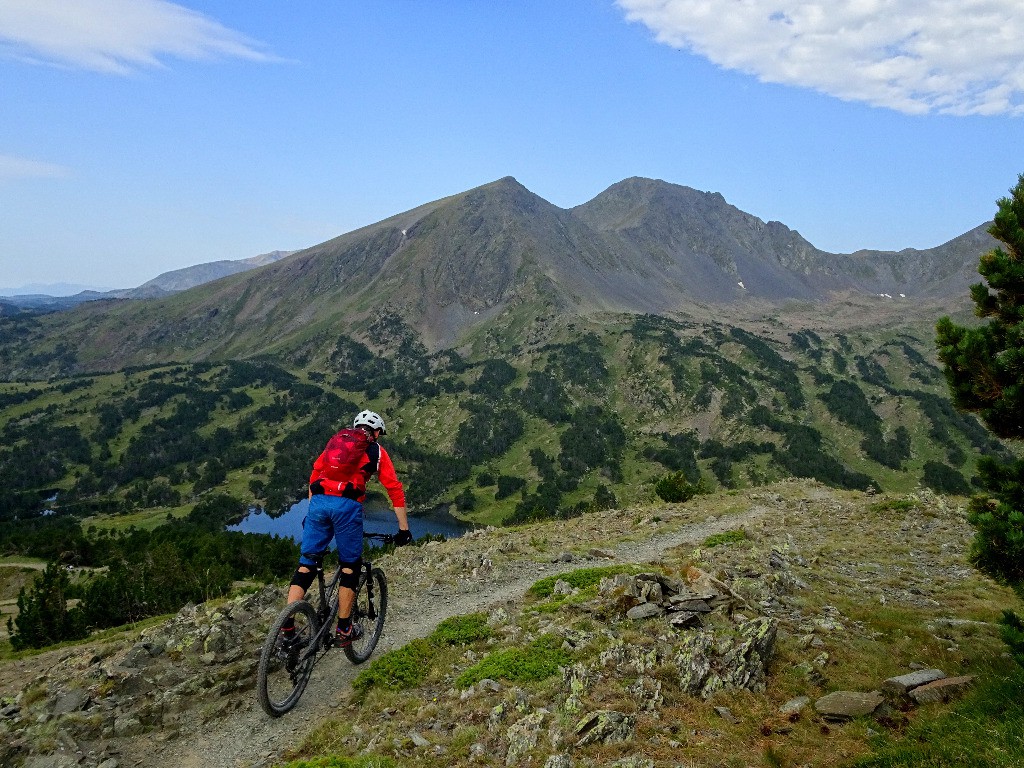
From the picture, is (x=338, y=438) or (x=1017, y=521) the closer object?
(x=1017, y=521)

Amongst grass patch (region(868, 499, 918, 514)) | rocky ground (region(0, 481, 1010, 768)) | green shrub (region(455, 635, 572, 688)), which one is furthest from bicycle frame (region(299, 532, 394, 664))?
grass patch (region(868, 499, 918, 514))

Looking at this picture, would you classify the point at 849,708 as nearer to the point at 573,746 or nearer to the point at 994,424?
the point at 573,746

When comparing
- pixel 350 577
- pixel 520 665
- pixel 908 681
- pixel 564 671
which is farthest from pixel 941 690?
pixel 350 577

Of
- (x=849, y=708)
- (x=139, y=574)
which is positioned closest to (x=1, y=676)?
(x=849, y=708)

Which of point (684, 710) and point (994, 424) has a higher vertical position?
point (994, 424)

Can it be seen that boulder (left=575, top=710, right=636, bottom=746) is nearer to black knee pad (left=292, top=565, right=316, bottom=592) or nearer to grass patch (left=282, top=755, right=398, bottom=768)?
grass patch (left=282, top=755, right=398, bottom=768)

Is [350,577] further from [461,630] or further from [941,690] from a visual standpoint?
[941,690]

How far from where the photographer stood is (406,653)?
13195mm

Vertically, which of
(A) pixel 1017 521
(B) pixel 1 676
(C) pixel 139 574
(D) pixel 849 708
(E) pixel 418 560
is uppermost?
(A) pixel 1017 521

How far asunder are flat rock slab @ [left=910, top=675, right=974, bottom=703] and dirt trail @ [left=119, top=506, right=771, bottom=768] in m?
11.1

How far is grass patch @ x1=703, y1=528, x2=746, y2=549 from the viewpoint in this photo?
82.7ft

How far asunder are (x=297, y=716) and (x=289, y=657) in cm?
138

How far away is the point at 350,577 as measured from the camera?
11.7 metres

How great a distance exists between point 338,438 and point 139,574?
83494mm
